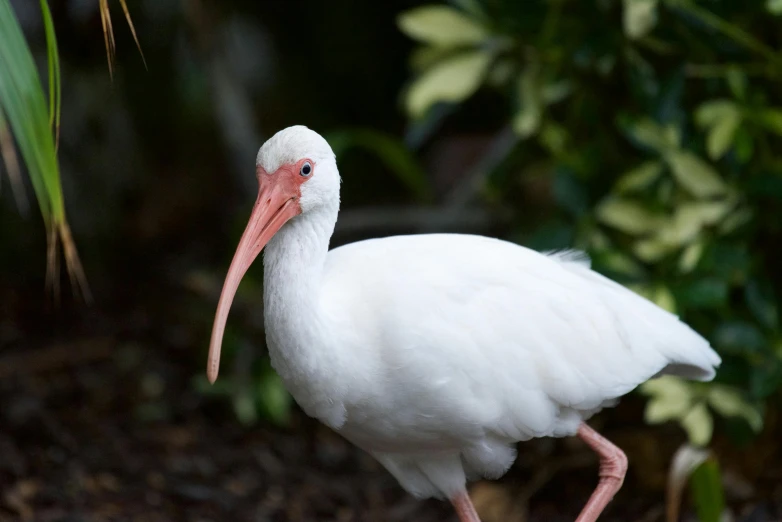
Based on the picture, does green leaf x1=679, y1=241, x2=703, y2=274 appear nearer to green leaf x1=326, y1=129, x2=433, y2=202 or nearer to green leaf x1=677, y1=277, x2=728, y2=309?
green leaf x1=677, y1=277, x2=728, y2=309

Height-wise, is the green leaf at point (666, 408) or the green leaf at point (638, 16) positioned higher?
the green leaf at point (638, 16)

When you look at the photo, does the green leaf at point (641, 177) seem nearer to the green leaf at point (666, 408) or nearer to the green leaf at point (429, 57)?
the green leaf at point (666, 408)

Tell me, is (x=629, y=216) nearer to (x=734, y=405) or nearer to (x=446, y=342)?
(x=734, y=405)

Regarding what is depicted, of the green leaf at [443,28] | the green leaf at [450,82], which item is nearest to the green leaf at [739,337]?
the green leaf at [450,82]

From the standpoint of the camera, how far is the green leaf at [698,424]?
3.42 m

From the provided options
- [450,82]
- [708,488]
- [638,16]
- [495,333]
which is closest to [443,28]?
[450,82]

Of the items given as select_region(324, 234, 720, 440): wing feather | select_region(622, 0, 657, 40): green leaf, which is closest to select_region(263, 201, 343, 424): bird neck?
select_region(324, 234, 720, 440): wing feather

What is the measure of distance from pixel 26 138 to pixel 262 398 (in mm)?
2704

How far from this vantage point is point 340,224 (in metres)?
5.13

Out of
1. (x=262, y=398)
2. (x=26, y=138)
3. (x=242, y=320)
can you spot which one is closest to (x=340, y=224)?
(x=242, y=320)

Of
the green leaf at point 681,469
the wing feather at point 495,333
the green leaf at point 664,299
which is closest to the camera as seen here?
the wing feather at point 495,333

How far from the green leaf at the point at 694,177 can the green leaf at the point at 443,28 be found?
0.92 m

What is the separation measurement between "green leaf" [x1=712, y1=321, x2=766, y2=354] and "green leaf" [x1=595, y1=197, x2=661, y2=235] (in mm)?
467

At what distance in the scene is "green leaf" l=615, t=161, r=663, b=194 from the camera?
11.8 feet
